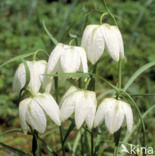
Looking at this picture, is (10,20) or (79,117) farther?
(10,20)

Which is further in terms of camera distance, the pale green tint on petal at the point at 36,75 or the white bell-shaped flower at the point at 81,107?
the pale green tint on petal at the point at 36,75

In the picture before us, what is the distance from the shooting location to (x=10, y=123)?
7.15 feet

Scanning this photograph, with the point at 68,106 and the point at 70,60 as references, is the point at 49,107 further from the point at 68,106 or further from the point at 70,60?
the point at 70,60

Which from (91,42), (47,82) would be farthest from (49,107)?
(91,42)

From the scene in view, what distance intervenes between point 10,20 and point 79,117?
3.19 metres

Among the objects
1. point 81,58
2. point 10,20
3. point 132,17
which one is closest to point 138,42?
point 132,17

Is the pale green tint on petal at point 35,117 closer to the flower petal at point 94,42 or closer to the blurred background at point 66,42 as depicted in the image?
the flower petal at point 94,42

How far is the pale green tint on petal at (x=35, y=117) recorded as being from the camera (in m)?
1.01

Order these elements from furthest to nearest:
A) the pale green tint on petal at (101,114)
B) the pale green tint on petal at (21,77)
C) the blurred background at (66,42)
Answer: the blurred background at (66,42)
the pale green tint on petal at (21,77)
the pale green tint on petal at (101,114)

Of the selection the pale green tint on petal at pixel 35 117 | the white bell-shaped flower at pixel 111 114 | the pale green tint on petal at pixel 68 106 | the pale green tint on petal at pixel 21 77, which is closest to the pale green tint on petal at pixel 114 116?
the white bell-shaped flower at pixel 111 114

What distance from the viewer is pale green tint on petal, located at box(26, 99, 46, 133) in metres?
1.01

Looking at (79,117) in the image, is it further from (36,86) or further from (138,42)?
(138,42)

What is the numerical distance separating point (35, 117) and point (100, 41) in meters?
0.36

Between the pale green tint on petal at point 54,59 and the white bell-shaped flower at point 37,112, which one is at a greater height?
the pale green tint on petal at point 54,59
